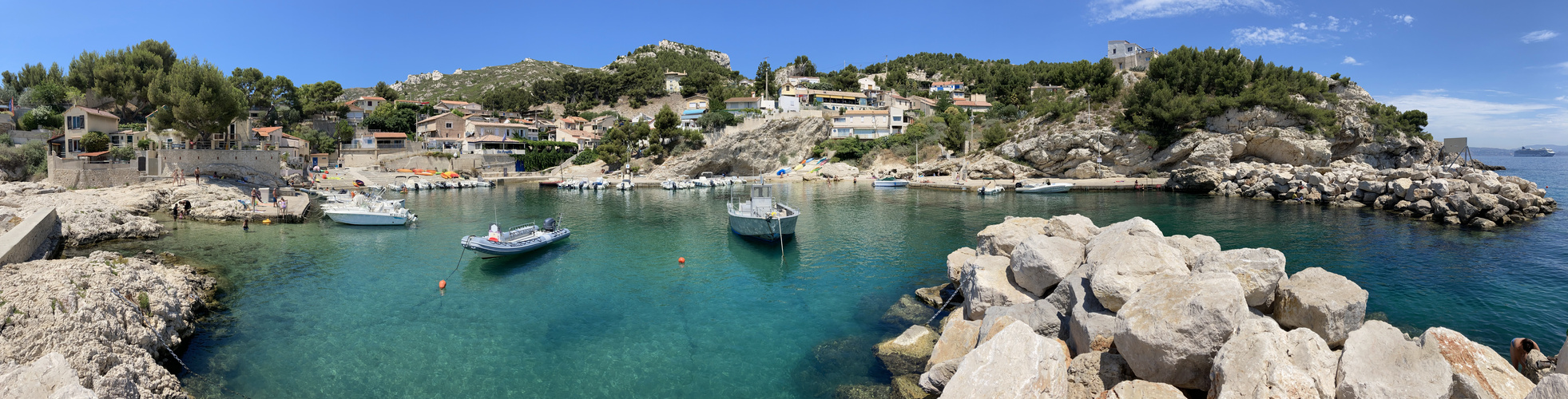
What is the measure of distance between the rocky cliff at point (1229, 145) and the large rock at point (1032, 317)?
4683cm

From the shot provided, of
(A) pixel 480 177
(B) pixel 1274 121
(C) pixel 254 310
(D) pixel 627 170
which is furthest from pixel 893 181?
(C) pixel 254 310

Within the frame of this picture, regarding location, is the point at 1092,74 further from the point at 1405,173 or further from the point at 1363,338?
the point at 1363,338

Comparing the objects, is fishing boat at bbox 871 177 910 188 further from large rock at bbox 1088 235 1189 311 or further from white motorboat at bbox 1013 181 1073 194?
large rock at bbox 1088 235 1189 311

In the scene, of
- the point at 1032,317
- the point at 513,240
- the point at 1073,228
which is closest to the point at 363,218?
the point at 513,240

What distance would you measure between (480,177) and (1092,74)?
195 ft

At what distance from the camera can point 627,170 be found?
57.9 m

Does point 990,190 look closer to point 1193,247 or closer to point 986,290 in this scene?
point 1193,247

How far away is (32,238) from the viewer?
14750 mm

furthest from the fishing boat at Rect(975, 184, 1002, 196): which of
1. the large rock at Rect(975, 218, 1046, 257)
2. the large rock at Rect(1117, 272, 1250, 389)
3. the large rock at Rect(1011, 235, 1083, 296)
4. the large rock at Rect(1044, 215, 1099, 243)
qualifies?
the large rock at Rect(1117, 272, 1250, 389)

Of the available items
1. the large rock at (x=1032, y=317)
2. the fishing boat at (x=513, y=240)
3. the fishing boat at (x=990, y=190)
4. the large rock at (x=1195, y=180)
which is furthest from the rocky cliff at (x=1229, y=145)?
the large rock at (x=1032, y=317)

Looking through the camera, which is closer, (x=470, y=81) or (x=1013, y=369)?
(x=1013, y=369)

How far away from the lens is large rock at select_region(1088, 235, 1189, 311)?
8484 mm

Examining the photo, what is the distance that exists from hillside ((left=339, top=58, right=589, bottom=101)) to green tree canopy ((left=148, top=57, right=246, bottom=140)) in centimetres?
6992

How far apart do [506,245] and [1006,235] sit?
1358 centimetres
